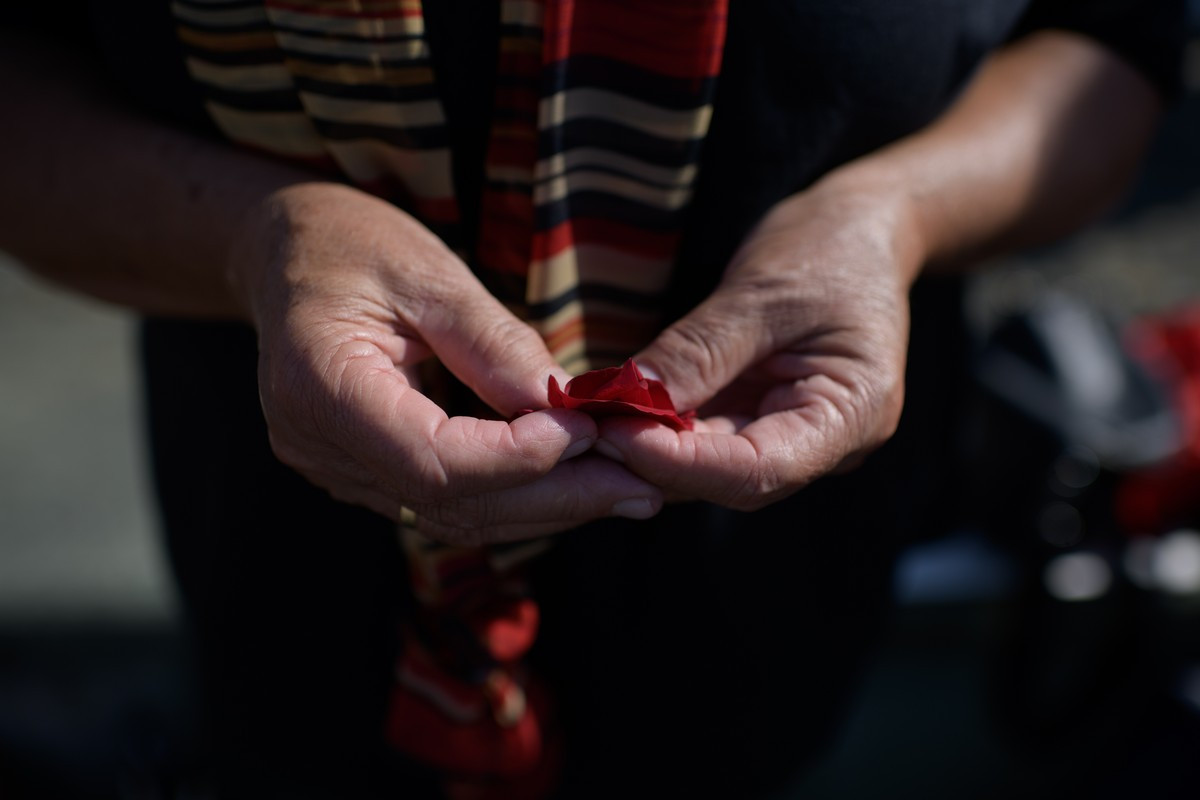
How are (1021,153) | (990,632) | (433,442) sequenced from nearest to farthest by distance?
(433,442), (1021,153), (990,632)

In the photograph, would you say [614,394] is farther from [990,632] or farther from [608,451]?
[990,632]

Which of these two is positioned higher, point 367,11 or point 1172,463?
point 367,11

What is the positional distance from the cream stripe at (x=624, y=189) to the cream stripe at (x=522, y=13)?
115 millimetres

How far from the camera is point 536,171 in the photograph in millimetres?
730

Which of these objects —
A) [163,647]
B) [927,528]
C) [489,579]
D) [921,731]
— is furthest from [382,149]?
[921,731]

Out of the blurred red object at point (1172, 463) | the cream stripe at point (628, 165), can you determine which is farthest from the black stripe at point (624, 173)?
the blurred red object at point (1172, 463)

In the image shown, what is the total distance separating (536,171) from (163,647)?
1643 mm

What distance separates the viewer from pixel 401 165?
2.47ft

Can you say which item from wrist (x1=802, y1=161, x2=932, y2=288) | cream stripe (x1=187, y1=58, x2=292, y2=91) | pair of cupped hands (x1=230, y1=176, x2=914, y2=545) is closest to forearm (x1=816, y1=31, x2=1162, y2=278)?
wrist (x1=802, y1=161, x2=932, y2=288)

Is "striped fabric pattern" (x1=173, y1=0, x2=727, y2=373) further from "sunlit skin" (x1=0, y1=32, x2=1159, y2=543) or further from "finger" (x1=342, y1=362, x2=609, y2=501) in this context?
"finger" (x1=342, y1=362, x2=609, y2=501)

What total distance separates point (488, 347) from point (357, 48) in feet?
0.77

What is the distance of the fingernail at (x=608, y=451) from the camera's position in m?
0.71

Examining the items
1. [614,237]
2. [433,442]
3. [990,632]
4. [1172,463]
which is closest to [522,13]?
[614,237]

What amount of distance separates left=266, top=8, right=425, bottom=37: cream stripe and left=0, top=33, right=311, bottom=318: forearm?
0.14 meters
